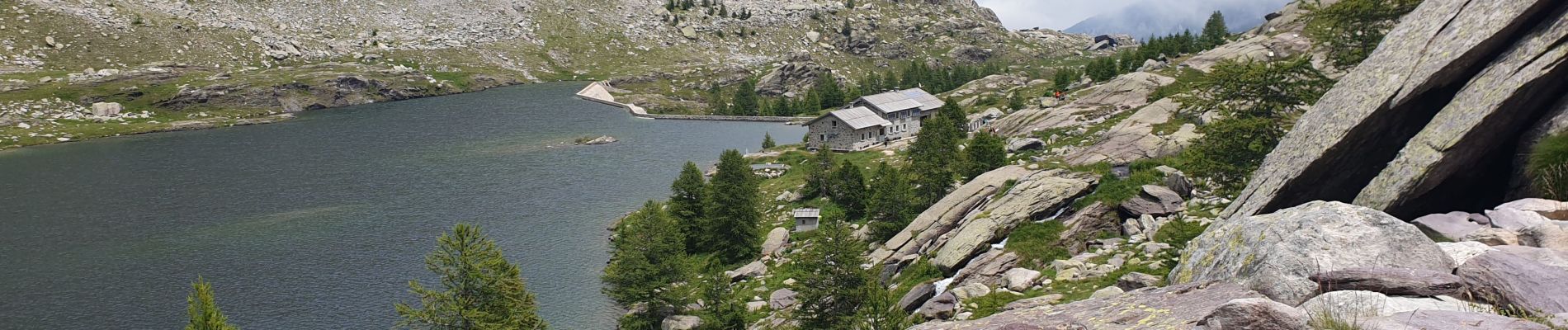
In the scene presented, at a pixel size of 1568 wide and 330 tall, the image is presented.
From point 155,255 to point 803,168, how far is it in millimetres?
59789

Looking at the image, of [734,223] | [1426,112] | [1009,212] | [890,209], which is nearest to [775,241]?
[734,223]

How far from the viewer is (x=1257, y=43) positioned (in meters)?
88.4

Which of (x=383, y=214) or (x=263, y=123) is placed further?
(x=263, y=123)

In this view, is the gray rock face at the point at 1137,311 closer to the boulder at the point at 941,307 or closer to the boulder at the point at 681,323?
the boulder at the point at 941,307

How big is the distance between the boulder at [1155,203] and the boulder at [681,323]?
25306 millimetres

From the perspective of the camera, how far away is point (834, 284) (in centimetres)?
3569

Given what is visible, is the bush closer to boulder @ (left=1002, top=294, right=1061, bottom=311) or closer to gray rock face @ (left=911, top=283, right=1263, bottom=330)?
gray rock face @ (left=911, top=283, right=1263, bottom=330)

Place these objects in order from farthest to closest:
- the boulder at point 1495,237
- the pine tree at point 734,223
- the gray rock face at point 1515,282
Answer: the pine tree at point 734,223
the boulder at point 1495,237
the gray rock face at point 1515,282

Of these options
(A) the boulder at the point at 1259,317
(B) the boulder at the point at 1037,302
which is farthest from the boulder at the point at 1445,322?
(B) the boulder at the point at 1037,302

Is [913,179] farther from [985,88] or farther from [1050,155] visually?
[985,88]

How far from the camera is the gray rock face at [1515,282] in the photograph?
1112cm

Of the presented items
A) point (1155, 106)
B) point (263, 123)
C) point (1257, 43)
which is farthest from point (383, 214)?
point (263, 123)

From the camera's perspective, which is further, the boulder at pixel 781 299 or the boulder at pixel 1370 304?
the boulder at pixel 781 299

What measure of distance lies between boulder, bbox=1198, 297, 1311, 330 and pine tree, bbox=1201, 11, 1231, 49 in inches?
4838
